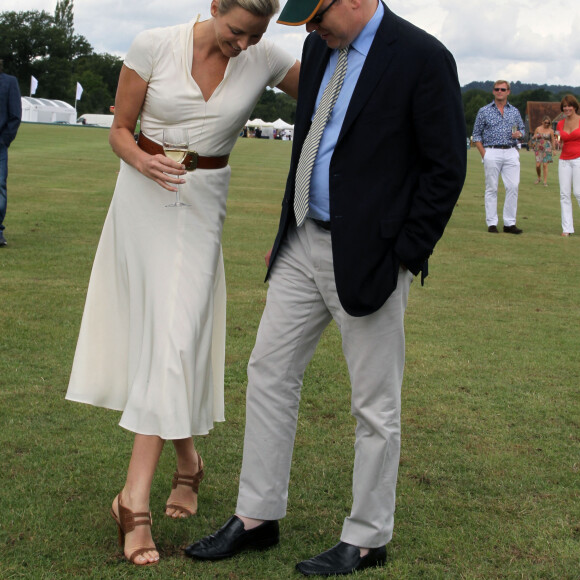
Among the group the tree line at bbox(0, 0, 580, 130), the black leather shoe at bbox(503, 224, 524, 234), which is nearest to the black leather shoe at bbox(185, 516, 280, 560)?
the black leather shoe at bbox(503, 224, 524, 234)

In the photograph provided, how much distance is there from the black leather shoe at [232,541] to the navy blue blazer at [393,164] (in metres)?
1.06

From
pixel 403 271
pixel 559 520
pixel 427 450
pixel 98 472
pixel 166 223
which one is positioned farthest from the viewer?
pixel 427 450

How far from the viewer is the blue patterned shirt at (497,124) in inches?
622

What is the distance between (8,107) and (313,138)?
29.4ft

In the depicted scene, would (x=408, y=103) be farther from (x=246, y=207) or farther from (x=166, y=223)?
(x=246, y=207)

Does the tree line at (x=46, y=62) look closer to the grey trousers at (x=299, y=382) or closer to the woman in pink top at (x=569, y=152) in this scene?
the woman in pink top at (x=569, y=152)

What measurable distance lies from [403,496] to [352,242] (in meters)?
1.59

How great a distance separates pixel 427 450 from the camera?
17.1 feet

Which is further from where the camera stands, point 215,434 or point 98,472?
point 215,434

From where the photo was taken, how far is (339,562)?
12.4ft

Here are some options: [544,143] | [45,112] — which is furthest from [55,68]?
[544,143]

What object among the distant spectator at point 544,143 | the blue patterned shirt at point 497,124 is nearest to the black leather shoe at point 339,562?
the blue patterned shirt at point 497,124

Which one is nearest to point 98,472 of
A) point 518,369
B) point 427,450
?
point 427,450

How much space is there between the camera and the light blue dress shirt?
362 cm
